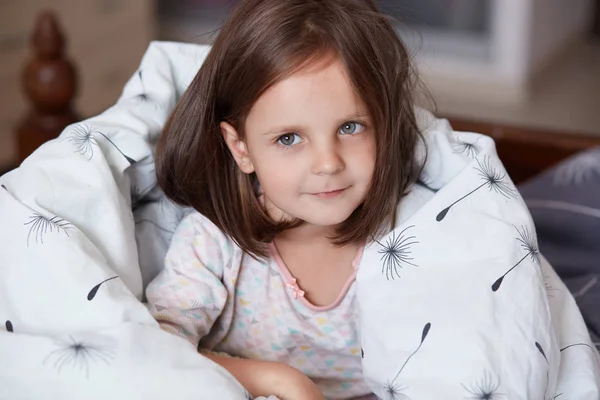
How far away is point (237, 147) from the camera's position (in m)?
1.01

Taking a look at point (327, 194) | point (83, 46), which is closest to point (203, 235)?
point (327, 194)

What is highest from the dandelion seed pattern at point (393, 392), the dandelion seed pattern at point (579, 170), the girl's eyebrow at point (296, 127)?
the girl's eyebrow at point (296, 127)


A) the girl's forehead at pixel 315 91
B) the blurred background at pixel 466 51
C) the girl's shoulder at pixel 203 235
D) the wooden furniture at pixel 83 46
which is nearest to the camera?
the girl's forehead at pixel 315 91

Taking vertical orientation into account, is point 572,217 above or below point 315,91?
below

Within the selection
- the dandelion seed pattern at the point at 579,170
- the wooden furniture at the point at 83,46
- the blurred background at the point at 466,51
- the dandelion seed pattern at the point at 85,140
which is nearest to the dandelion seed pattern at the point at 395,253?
the dandelion seed pattern at the point at 85,140

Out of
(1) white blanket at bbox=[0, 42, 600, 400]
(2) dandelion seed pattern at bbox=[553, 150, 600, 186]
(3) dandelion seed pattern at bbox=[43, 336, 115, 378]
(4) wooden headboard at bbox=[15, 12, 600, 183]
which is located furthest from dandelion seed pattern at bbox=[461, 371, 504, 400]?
(4) wooden headboard at bbox=[15, 12, 600, 183]

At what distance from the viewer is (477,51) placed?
318 cm

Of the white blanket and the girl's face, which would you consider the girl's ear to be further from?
the white blanket

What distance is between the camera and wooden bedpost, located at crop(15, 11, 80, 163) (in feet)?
4.71

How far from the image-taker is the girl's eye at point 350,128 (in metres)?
0.94

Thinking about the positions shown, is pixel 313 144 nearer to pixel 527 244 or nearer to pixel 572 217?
pixel 527 244

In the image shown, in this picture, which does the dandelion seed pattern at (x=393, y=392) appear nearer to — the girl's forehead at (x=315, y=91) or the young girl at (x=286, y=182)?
the young girl at (x=286, y=182)

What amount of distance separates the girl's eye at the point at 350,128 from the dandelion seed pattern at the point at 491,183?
13 cm

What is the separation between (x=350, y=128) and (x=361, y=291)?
0.18 meters
